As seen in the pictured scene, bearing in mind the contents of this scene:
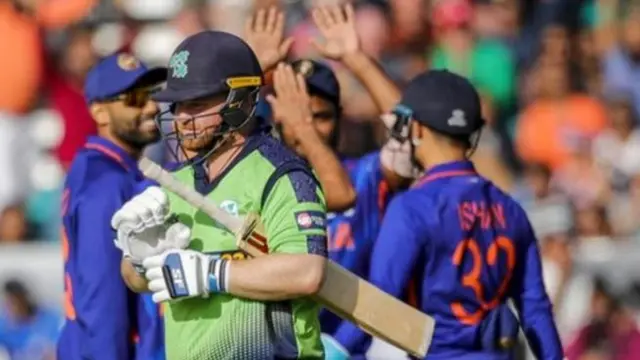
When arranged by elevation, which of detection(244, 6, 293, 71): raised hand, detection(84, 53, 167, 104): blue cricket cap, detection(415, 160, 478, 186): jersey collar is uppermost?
detection(244, 6, 293, 71): raised hand

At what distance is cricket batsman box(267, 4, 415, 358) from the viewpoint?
26.0 feet

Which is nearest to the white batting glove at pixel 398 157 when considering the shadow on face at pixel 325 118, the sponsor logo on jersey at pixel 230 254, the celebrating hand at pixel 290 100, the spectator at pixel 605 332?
the shadow on face at pixel 325 118

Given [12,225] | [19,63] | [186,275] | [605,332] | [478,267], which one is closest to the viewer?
[186,275]

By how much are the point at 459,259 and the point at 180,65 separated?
1783 millimetres

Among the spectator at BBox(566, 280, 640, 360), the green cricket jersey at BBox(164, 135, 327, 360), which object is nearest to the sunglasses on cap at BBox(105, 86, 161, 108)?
the green cricket jersey at BBox(164, 135, 327, 360)

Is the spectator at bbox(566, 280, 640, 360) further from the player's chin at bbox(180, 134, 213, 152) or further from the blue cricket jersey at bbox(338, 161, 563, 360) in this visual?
the player's chin at bbox(180, 134, 213, 152)

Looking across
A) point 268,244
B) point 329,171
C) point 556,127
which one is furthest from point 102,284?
point 556,127

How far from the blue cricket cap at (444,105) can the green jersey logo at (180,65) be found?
66.9 inches

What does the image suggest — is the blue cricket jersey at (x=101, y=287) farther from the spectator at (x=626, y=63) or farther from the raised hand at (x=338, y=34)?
the spectator at (x=626, y=63)

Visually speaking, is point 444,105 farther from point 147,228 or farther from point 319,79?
point 147,228

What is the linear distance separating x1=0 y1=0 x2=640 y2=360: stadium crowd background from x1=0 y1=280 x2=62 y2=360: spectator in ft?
0.04

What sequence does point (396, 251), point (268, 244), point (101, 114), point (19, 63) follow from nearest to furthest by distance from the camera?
point (268, 244) → point (396, 251) → point (101, 114) → point (19, 63)

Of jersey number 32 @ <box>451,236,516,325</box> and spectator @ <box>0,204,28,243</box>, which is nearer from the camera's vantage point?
jersey number 32 @ <box>451,236,516,325</box>

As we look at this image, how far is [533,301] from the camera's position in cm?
791
